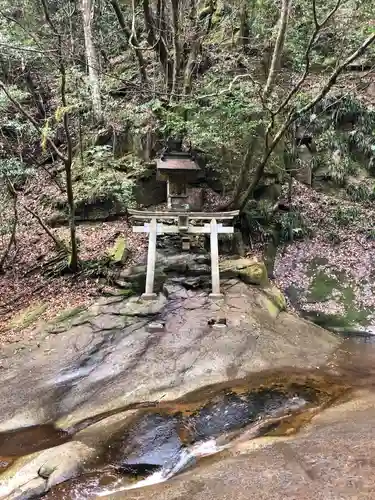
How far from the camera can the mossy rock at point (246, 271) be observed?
10.2 meters

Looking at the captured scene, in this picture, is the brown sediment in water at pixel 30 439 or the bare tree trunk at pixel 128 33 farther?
the bare tree trunk at pixel 128 33

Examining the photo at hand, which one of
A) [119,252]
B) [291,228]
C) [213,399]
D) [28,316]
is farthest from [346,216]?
[28,316]

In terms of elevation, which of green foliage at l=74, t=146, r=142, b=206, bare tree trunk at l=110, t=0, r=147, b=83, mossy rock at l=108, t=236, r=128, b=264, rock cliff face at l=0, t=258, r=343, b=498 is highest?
bare tree trunk at l=110, t=0, r=147, b=83

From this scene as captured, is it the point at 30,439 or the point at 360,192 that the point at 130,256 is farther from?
the point at 360,192

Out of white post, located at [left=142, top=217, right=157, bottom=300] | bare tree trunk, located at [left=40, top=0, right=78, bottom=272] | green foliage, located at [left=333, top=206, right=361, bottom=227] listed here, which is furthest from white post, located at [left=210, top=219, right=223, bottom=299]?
green foliage, located at [left=333, top=206, right=361, bottom=227]

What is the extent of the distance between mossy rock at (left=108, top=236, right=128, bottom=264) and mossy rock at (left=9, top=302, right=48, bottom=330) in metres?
1.98

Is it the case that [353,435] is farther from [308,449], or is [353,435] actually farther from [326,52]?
[326,52]

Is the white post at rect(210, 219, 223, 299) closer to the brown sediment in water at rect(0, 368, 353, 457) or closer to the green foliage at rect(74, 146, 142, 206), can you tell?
the brown sediment in water at rect(0, 368, 353, 457)

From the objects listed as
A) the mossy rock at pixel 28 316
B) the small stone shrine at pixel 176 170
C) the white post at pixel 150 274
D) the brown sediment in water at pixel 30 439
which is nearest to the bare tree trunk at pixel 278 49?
the small stone shrine at pixel 176 170

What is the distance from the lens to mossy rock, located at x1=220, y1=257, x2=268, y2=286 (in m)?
10.2

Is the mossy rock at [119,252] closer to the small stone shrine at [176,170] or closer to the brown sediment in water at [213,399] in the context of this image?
the small stone shrine at [176,170]

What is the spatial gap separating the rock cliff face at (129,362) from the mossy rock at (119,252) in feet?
4.60

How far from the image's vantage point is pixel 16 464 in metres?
4.96

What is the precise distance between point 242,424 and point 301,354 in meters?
2.56
